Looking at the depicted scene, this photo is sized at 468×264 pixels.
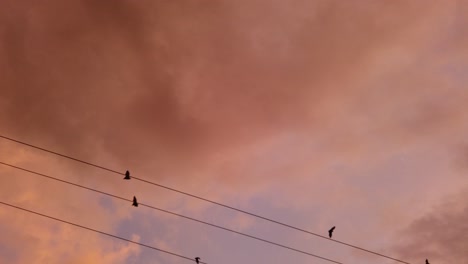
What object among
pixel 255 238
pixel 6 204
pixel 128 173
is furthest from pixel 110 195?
pixel 255 238

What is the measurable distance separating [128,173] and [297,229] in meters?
13.6

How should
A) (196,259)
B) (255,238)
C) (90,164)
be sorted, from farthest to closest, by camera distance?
(196,259) < (255,238) < (90,164)

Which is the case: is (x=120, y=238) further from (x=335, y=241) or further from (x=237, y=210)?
(x=335, y=241)

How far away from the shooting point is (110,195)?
112 ft

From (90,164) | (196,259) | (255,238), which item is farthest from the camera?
(196,259)

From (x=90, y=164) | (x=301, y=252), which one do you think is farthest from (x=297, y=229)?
(x=90, y=164)

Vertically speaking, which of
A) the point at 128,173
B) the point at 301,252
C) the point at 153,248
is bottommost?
the point at 153,248

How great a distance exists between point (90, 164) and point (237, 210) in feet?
37.0

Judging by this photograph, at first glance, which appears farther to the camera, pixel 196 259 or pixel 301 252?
pixel 196 259

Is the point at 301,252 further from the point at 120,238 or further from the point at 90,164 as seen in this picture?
the point at 90,164

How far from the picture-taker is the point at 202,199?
115 feet

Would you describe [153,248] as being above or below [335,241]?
below

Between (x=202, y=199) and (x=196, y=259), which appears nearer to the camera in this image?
(x=202, y=199)

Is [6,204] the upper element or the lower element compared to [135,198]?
lower
